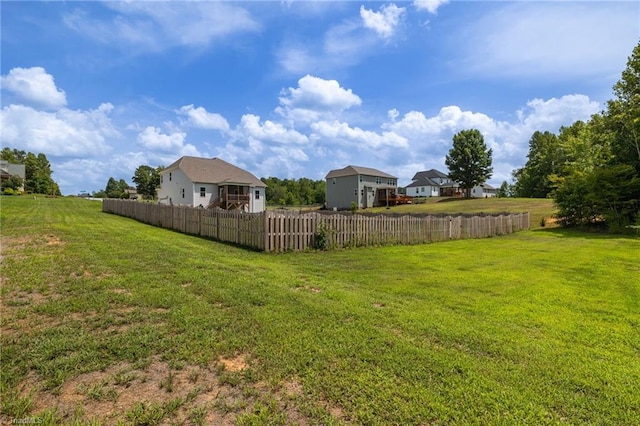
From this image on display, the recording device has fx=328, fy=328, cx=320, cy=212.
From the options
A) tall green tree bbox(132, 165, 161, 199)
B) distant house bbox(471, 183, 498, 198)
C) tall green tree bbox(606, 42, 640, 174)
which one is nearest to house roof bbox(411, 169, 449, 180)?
distant house bbox(471, 183, 498, 198)

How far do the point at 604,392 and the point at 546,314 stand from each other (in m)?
2.27

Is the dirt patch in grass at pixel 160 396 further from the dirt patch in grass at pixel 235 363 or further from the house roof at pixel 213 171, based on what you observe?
the house roof at pixel 213 171

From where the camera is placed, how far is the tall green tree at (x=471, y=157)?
50.8 meters

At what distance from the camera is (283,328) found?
159 inches

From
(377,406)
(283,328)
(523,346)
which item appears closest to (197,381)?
(283,328)

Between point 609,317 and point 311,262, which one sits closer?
point 609,317

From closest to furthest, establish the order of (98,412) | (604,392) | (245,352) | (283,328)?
(98,412)
(604,392)
(245,352)
(283,328)

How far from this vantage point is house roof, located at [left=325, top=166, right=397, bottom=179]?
2003 inches

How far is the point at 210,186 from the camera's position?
119ft

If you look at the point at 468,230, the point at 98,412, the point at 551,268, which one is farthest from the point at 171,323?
the point at 468,230

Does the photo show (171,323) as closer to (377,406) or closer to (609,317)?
(377,406)

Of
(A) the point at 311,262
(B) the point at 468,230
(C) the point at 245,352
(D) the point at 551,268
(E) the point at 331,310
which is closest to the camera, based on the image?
(C) the point at 245,352

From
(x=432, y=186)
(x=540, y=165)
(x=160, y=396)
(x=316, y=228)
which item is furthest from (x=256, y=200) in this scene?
(x=540, y=165)

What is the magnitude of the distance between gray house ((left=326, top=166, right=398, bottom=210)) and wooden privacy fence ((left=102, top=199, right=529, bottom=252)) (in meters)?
32.5
